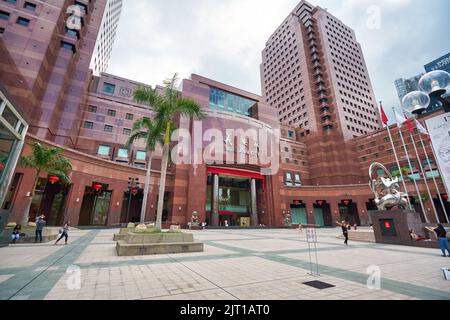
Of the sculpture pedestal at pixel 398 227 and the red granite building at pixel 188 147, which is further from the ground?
the red granite building at pixel 188 147

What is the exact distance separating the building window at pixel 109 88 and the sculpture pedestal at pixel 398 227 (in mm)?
59372

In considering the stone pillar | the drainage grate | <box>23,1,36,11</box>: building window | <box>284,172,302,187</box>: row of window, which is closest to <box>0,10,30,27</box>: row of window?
<box>23,1,36,11</box>: building window

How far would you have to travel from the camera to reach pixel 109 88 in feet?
169

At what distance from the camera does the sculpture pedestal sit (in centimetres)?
1419

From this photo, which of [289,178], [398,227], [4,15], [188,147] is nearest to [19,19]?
[4,15]

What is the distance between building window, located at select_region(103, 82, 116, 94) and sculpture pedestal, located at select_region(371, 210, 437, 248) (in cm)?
5937

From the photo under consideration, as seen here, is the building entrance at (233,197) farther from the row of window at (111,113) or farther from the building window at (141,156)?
the row of window at (111,113)

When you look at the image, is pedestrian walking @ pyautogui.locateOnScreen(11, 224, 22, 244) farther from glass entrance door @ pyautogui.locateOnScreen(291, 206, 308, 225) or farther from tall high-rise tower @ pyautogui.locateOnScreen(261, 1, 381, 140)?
tall high-rise tower @ pyautogui.locateOnScreen(261, 1, 381, 140)

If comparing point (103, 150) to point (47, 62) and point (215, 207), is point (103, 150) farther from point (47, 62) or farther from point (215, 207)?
point (215, 207)

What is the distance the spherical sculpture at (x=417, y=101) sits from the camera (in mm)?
4508

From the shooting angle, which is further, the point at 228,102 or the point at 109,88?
the point at 228,102

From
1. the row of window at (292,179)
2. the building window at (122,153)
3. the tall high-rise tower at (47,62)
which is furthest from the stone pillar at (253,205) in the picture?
the tall high-rise tower at (47,62)

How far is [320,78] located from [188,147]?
54652mm

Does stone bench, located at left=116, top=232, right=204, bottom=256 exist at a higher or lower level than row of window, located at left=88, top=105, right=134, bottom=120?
lower
